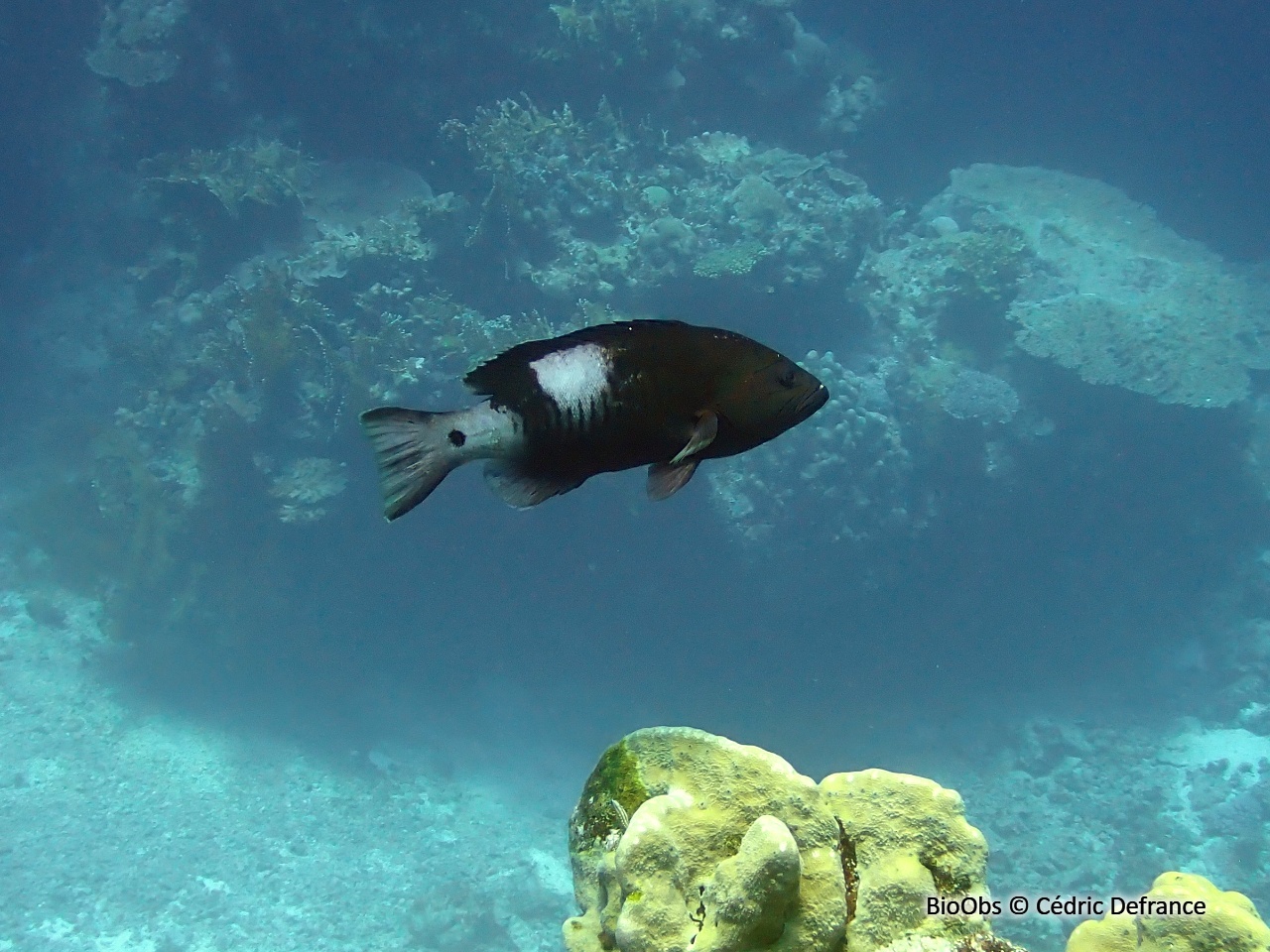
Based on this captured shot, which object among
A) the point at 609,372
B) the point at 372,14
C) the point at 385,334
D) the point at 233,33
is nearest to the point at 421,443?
the point at 609,372

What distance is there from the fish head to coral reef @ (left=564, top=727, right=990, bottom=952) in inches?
41.2

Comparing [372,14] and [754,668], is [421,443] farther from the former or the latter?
[372,14]

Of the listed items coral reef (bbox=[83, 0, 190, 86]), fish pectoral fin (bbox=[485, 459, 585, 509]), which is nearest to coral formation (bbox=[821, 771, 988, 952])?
fish pectoral fin (bbox=[485, 459, 585, 509])

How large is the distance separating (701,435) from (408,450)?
0.60 m

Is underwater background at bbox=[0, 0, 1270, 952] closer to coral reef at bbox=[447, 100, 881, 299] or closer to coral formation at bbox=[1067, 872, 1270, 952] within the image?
coral reef at bbox=[447, 100, 881, 299]

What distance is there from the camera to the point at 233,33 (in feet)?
52.6

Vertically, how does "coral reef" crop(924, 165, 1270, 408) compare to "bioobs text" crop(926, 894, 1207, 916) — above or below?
above

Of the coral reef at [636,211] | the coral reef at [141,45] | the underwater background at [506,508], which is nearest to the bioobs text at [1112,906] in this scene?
the underwater background at [506,508]

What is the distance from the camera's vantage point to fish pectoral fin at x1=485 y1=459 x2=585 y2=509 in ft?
5.10

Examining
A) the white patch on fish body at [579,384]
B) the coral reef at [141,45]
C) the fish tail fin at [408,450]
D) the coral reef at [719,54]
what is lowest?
the fish tail fin at [408,450]

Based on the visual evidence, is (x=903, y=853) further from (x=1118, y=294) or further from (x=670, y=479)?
(x=1118, y=294)

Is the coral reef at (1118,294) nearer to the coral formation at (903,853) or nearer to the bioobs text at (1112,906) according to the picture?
the bioobs text at (1112,906)

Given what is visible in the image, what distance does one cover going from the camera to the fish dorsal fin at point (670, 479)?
1.49 m

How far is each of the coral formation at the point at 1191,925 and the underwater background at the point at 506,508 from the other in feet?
34.1
